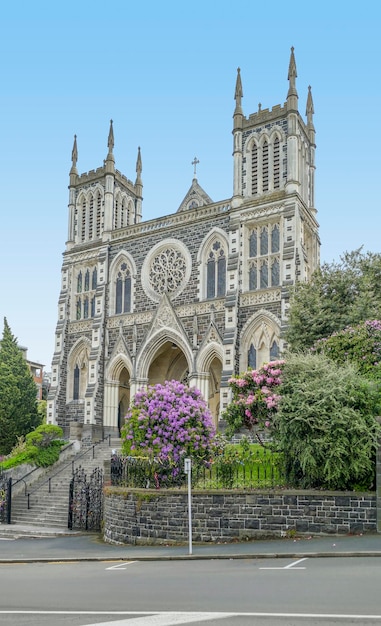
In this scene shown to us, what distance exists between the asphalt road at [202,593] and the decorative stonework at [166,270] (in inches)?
927

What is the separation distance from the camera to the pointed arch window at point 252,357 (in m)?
31.5

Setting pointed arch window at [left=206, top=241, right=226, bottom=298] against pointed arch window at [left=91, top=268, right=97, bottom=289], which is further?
pointed arch window at [left=91, top=268, right=97, bottom=289]

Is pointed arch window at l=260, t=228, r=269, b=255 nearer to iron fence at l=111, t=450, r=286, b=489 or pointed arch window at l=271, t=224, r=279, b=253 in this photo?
pointed arch window at l=271, t=224, r=279, b=253

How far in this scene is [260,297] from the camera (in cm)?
3203

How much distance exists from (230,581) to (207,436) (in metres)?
9.57

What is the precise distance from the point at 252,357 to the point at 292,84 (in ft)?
46.7

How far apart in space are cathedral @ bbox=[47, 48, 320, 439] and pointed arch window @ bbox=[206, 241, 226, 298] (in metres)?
0.05

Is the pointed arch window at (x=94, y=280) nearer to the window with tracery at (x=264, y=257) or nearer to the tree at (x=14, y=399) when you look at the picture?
the tree at (x=14, y=399)

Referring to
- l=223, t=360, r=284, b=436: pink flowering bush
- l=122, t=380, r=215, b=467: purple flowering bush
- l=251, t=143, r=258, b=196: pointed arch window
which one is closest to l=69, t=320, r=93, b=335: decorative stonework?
l=251, t=143, r=258, b=196: pointed arch window

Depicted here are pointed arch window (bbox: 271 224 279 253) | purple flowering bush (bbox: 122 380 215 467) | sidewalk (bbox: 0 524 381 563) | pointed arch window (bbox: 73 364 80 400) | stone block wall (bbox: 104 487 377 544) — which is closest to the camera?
sidewalk (bbox: 0 524 381 563)

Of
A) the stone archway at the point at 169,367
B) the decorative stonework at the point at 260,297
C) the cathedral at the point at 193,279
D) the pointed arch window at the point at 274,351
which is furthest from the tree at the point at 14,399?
the pointed arch window at the point at 274,351

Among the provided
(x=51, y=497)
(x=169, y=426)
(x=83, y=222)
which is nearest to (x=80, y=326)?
(x=83, y=222)

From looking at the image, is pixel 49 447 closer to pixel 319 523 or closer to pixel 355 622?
pixel 319 523

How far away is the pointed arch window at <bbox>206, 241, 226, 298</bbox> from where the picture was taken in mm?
33875
